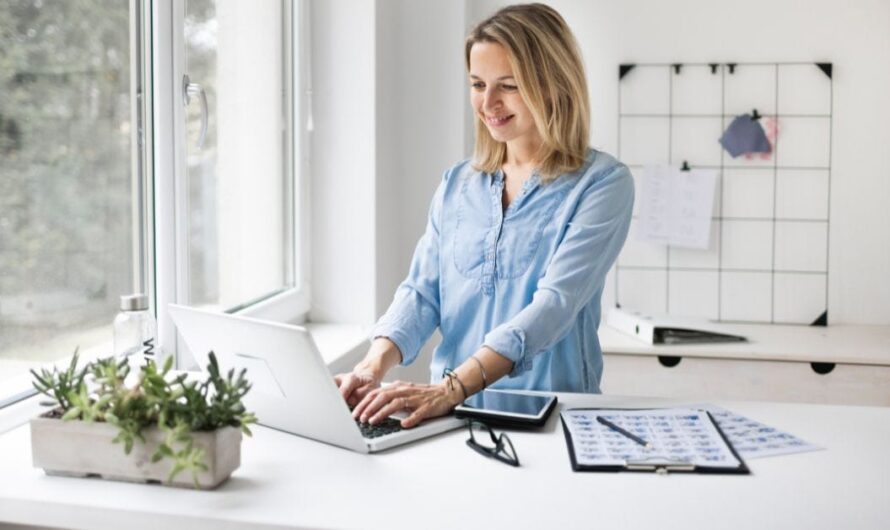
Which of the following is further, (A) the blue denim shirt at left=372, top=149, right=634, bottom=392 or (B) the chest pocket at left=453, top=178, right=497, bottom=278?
(B) the chest pocket at left=453, top=178, right=497, bottom=278

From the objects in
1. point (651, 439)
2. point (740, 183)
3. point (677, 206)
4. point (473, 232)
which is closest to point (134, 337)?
point (473, 232)

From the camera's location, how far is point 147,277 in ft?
6.98

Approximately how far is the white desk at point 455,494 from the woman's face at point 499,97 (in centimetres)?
76

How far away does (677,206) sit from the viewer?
3.28 metres

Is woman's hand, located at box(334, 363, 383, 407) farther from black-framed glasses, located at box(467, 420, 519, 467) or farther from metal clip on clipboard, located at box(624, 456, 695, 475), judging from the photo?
metal clip on clipboard, located at box(624, 456, 695, 475)

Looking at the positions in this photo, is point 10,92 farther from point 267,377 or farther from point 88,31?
point 267,377

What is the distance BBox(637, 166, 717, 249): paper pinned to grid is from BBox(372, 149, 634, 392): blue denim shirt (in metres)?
1.26

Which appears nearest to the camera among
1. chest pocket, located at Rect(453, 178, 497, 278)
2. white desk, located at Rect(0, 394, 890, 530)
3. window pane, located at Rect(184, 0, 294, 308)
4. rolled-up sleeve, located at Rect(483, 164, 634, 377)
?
white desk, located at Rect(0, 394, 890, 530)

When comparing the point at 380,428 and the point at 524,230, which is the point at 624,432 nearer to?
the point at 380,428

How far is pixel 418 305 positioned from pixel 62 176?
735 mm

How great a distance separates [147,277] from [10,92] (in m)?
0.56

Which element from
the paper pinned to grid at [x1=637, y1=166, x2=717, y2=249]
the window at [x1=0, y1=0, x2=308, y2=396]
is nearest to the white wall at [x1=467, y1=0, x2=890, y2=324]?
the paper pinned to grid at [x1=637, y1=166, x2=717, y2=249]

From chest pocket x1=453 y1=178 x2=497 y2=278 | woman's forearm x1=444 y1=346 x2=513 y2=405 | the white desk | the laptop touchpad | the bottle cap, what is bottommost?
the white desk

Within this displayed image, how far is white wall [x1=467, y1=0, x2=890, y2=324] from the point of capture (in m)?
3.17
